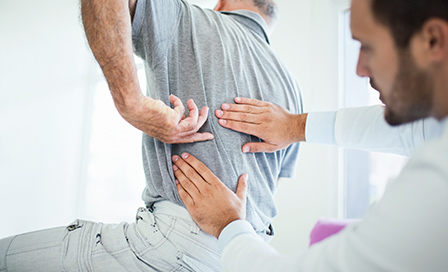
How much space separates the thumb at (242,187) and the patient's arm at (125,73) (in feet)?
0.68

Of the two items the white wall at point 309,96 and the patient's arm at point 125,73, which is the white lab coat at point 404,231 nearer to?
the patient's arm at point 125,73

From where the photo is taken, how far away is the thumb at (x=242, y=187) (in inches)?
37.4

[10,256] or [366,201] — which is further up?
[10,256]

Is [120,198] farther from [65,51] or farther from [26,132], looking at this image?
[65,51]

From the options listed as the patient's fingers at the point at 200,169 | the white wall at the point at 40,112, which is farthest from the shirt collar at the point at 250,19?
the white wall at the point at 40,112

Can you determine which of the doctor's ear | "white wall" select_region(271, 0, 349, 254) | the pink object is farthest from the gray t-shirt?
"white wall" select_region(271, 0, 349, 254)

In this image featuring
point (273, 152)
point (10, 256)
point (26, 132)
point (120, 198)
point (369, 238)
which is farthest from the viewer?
point (120, 198)

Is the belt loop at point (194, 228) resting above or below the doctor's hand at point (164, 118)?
below

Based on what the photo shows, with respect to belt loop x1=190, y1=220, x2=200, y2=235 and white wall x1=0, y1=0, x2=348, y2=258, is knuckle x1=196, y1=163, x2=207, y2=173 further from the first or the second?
white wall x1=0, y1=0, x2=348, y2=258

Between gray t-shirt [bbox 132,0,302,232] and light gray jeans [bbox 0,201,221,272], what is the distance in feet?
0.30

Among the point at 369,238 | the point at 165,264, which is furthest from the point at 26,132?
the point at 369,238

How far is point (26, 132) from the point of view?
2906 millimetres

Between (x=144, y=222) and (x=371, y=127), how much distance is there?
76 centimetres

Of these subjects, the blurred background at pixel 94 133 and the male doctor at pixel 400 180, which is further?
the blurred background at pixel 94 133
